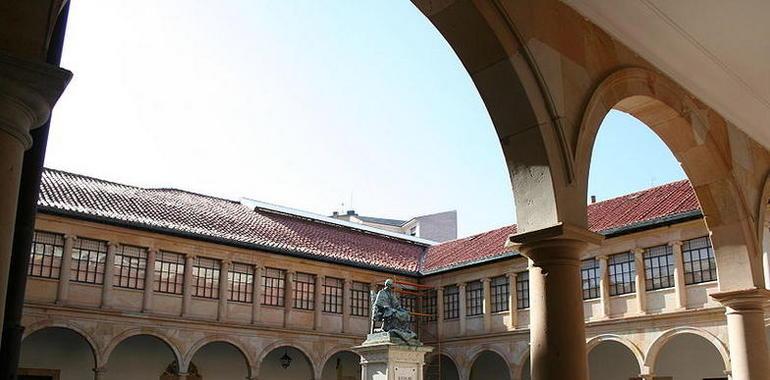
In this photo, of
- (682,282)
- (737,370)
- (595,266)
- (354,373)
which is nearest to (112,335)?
(354,373)

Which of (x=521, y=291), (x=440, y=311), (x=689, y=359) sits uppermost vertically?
(x=521, y=291)

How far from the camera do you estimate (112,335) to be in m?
20.5

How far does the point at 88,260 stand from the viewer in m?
20.5

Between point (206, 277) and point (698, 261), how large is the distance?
14.6 metres

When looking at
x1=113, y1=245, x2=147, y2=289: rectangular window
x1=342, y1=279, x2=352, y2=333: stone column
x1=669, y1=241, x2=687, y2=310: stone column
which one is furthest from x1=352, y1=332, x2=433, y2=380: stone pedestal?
x1=342, y1=279, x2=352, y2=333: stone column

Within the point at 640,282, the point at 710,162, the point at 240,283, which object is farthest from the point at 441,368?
the point at 710,162

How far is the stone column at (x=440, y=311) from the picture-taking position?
27094 millimetres

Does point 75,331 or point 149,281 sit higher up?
point 149,281

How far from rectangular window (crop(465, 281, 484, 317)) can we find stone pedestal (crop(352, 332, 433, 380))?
44.6ft

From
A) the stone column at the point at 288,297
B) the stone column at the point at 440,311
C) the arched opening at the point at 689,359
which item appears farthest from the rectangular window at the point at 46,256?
the arched opening at the point at 689,359

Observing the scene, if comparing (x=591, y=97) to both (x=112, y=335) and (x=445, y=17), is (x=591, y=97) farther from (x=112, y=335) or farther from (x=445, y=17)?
(x=112, y=335)

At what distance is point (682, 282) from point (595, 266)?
3075 millimetres

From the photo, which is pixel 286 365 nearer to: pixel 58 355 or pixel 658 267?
pixel 58 355

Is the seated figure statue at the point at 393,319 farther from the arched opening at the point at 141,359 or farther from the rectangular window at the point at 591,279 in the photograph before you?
the arched opening at the point at 141,359
